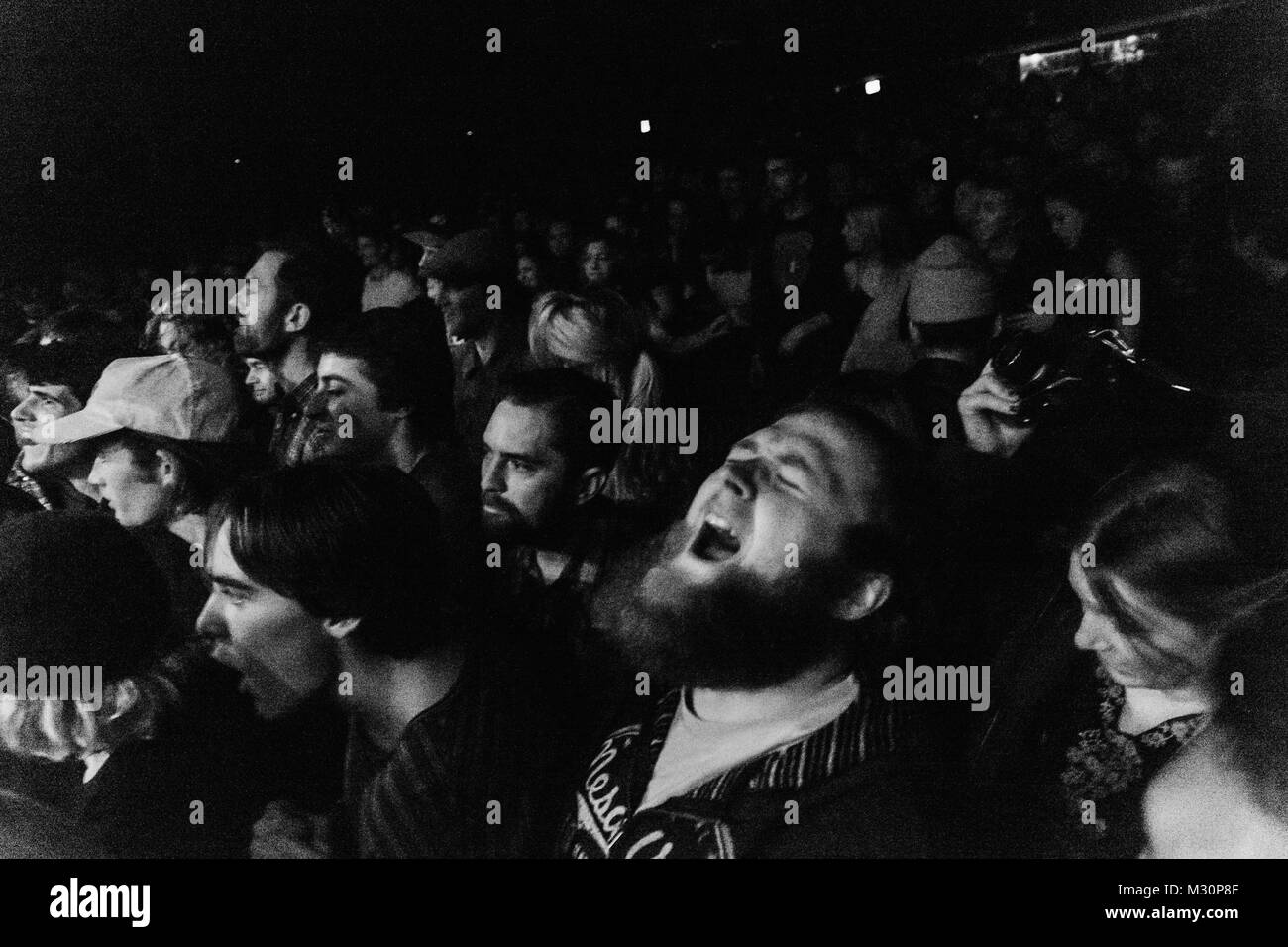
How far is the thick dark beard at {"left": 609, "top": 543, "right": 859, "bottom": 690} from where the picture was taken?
2908mm

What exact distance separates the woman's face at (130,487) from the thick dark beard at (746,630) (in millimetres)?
1285

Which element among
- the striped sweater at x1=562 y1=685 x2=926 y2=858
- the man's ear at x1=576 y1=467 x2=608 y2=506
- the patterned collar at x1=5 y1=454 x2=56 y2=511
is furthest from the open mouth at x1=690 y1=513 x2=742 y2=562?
the patterned collar at x1=5 y1=454 x2=56 y2=511

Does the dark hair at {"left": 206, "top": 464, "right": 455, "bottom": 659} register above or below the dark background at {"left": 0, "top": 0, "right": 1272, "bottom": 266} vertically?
below

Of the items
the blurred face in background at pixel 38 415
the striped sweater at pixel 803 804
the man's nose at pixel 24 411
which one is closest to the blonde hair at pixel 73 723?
the blurred face in background at pixel 38 415

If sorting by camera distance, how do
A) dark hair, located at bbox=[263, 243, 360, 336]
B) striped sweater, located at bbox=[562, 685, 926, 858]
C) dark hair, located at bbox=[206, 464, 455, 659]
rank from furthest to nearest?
dark hair, located at bbox=[263, 243, 360, 336] < dark hair, located at bbox=[206, 464, 455, 659] < striped sweater, located at bbox=[562, 685, 926, 858]

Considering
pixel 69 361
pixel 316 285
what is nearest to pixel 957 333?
pixel 316 285

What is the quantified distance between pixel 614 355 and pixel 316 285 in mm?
784

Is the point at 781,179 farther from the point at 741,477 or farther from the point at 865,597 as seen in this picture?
the point at 865,597

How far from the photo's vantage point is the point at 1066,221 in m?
2.99

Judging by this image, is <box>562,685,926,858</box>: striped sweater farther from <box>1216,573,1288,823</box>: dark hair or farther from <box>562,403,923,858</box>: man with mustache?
<box>1216,573,1288,823</box>: dark hair

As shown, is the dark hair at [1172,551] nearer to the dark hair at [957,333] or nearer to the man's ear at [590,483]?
the dark hair at [957,333]

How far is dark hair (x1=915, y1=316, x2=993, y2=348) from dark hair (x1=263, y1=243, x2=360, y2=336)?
4.69 feet

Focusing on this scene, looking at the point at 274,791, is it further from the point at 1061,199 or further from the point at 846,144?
the point at 1061,199

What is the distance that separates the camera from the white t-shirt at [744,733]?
290 centimetres
